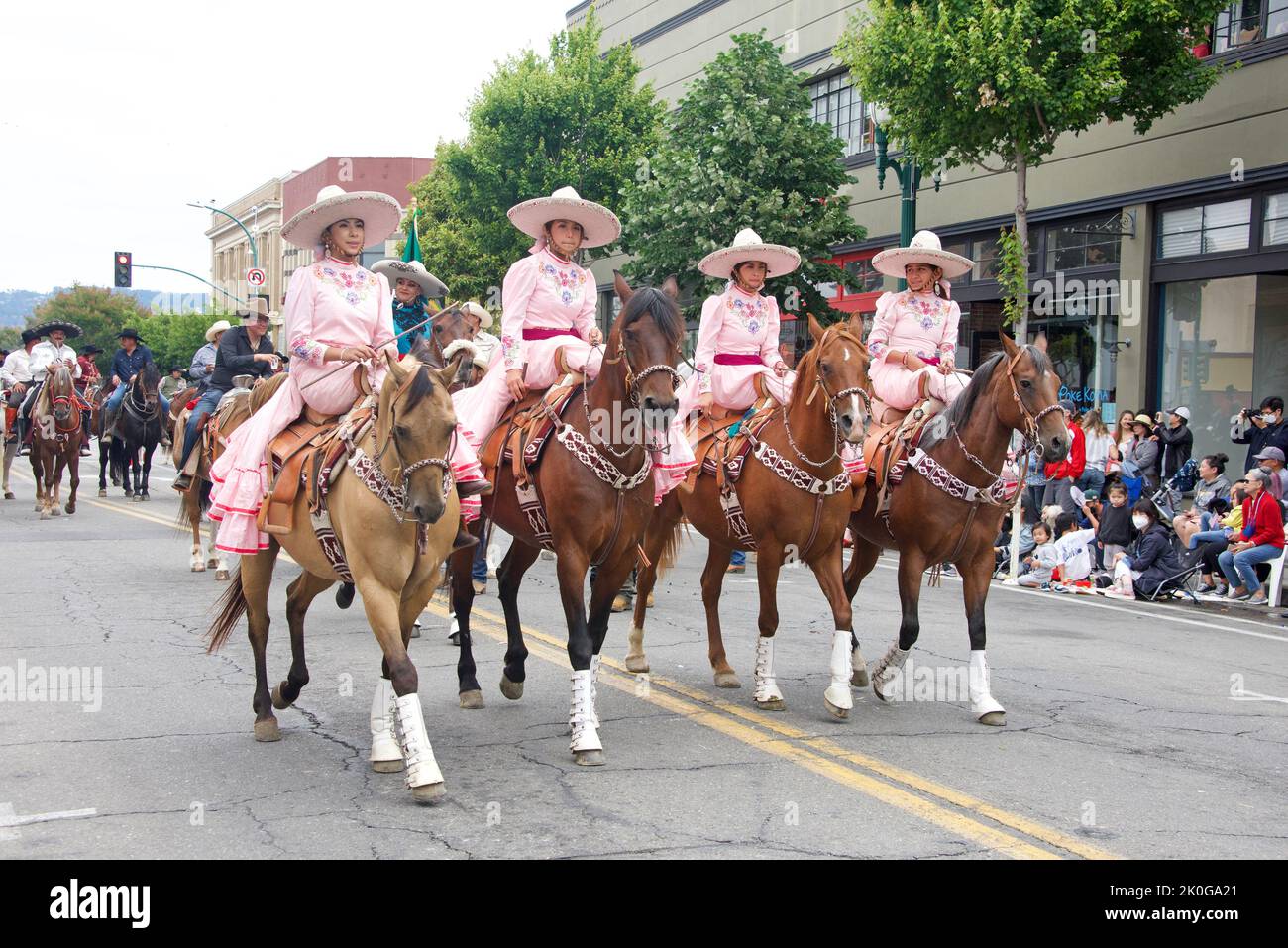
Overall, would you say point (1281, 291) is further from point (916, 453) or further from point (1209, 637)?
point (916, 453)

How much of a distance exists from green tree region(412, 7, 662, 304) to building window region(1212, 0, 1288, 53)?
17.9 metres

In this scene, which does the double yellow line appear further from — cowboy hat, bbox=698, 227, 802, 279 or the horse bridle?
cowboy hat, bbox=698, 227, 802, 279

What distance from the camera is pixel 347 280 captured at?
7.15 m

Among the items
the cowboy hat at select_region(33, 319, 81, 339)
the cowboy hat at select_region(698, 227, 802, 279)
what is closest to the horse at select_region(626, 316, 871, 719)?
the cowboy hat at select_region(698, 227, 802, 279)

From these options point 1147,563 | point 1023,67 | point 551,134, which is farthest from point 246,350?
point 551,134

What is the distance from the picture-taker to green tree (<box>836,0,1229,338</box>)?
1839 centimetres

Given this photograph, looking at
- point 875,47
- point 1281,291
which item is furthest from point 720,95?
point 1281,291

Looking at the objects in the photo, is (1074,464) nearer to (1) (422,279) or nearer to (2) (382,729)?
(1) (422,279)

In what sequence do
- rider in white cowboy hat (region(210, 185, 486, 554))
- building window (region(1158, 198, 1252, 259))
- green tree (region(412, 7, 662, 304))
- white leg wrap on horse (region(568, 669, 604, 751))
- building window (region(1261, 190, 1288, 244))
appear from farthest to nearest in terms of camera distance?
1. green tree (region(412, 7, 662, 304))
2. building window (region(1158, 198, 1252, 259))
3. building window (region(1261, 190, 1288, 244))
4. rider in white cowboy hat (region(210, 185, 486, 554))
5. white leg wrap on horse (region(568, 669, 604, 751))

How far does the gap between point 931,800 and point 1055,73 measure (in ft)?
51.8

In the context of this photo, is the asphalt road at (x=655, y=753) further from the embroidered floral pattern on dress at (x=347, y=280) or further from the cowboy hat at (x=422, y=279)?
the cowboy hat at (x=422, y=279)

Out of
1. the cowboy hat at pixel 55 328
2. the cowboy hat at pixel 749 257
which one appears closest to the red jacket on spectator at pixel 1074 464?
the cowboy hat at pixel 749 257

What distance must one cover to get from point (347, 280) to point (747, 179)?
18.9 m

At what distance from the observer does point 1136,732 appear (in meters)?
7.56
